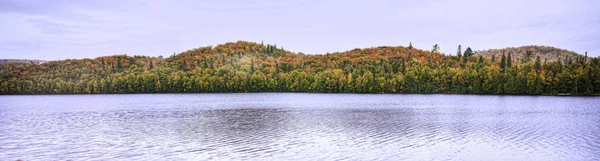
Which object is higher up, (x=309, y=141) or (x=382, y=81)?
(x=382, y=81)

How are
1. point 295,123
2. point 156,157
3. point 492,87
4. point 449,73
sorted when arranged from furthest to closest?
point 449,73
point 492,87
point 295,123
point 156,157

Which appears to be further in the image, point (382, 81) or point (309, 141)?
point (382, 81)

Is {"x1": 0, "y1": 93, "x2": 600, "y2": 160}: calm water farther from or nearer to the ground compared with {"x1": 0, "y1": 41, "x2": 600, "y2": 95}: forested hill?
nearer to the ground

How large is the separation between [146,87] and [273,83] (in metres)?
51.6

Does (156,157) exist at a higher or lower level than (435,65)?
lower

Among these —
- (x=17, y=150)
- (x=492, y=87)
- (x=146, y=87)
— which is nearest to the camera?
(x=17, y=150)

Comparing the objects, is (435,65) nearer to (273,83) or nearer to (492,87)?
(492,87)

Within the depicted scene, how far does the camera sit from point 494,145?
29.7 meters

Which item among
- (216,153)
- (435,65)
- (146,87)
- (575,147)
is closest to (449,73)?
(435,65)

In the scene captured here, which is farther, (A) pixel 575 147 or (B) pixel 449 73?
(B) pixel 449 73

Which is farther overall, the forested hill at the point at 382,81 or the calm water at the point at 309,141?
the forested hill at the point at 382,81

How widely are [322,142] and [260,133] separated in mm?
6987

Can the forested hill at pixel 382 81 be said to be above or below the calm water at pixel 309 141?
above

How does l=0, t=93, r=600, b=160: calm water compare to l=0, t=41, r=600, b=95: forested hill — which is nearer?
l=0, t=93, r=600, b=160: calm water
